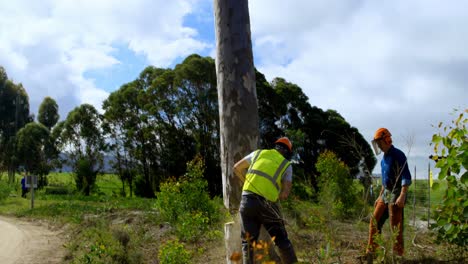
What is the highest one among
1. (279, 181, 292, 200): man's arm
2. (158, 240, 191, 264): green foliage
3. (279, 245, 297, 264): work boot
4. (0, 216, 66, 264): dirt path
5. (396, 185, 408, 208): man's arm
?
(279, 181, 292, 200): man's arm

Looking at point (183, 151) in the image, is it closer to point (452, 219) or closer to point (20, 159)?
point (20, 159)

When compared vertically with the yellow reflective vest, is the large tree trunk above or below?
above

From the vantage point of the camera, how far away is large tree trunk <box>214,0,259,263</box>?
5781mm

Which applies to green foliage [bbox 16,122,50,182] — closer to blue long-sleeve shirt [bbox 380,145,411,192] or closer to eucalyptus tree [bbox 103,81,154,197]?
eucalyptus tree [bbox 103,81,154,197]

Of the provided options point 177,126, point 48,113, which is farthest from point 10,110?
point 177,126

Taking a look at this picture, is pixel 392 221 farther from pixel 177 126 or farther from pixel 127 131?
pixel 127 131

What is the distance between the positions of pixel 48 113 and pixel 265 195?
46.8 meters

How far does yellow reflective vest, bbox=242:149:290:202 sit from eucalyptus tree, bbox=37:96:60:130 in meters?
45.7

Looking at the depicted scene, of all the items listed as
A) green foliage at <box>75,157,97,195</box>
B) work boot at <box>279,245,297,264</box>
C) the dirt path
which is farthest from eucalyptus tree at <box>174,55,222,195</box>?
work boot at <box>279,245,297,264</box>

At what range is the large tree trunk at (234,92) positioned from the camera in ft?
19.0

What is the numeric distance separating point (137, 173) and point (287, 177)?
→ 27.0 m

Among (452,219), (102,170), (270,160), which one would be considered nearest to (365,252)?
(452,219)

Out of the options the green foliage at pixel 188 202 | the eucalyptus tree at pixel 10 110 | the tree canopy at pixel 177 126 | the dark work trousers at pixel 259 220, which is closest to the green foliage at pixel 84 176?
the tree canopy at pixel 177 126

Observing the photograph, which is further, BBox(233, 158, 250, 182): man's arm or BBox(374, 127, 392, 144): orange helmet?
BBox(374, 127, 392, 144): orange helmet
